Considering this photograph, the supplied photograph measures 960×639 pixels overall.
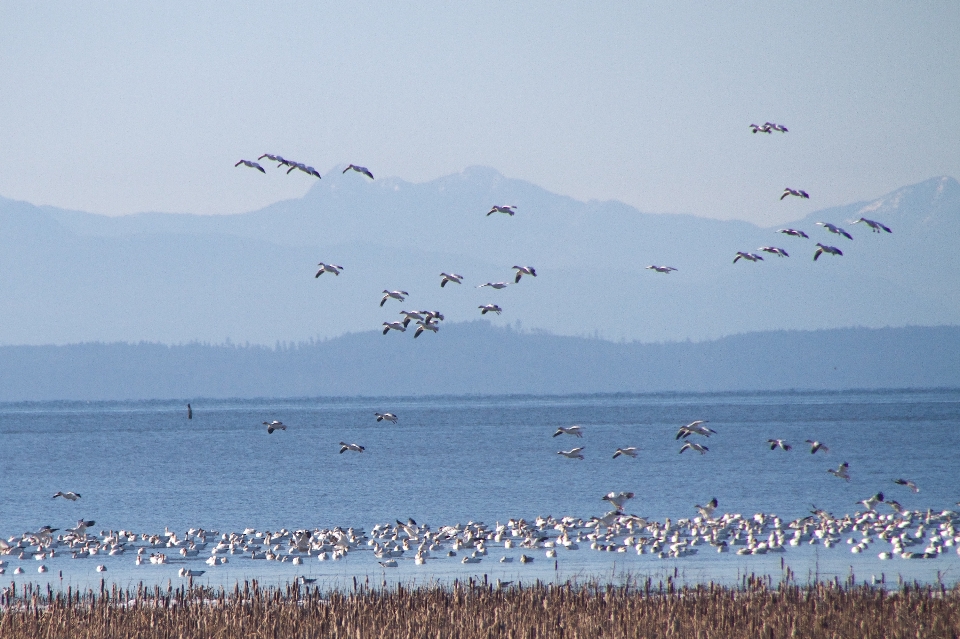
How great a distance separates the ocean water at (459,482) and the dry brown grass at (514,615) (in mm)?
6200

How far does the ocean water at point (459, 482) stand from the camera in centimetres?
2852

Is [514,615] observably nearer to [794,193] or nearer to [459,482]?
[794,193]

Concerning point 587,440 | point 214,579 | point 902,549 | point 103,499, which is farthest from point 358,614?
point 587,440

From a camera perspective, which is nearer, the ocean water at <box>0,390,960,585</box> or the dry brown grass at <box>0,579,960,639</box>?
the dry brown grass at <box>0,579,960,639</box>

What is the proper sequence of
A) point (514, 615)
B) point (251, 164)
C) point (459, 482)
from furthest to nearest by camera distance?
point (459, 482) → point (251, 164) → point (514, 615)

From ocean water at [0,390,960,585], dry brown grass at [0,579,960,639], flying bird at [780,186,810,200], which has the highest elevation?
flying bird at [780,186,810,200]

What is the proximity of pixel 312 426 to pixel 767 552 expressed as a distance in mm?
113527

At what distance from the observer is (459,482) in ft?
208

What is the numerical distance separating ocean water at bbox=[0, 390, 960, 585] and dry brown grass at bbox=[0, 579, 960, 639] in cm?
A: 620

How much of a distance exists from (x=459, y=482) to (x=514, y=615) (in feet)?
149

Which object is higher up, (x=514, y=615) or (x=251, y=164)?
(x=251, y=164)

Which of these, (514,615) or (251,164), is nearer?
(514,615)

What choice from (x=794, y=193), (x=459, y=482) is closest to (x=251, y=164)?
(x=794, y=193)

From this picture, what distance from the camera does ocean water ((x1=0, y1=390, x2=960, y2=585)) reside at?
2852 centimetres
